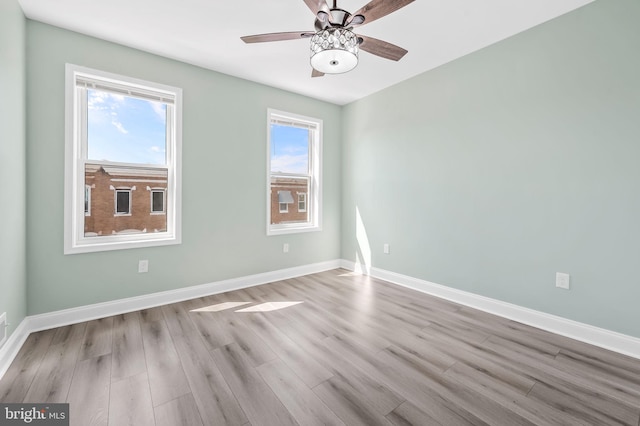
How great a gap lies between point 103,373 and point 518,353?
293 cm

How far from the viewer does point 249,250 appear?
363 centimetres

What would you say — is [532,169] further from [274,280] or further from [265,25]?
[274,280]

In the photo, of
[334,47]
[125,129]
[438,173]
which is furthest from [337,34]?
[125,129]

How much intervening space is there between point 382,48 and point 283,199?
251cm

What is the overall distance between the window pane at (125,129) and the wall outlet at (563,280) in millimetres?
4037

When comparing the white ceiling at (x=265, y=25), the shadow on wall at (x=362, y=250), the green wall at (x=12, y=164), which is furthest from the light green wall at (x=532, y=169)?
the green wall at (x=12, y=164)

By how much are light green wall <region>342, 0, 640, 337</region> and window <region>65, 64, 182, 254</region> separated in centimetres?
278

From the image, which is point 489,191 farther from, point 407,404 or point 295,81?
point 295,81

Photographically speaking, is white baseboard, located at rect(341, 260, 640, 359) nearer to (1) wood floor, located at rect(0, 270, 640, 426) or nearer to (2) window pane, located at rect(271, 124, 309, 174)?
(1) wood floor, located at rect(0, 270, 640, 426)

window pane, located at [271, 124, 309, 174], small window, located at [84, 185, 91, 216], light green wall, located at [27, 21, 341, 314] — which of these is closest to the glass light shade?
light green wall, located at [27, 21, 341, 314]

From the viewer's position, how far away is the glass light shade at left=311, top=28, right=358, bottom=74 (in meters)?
1.74

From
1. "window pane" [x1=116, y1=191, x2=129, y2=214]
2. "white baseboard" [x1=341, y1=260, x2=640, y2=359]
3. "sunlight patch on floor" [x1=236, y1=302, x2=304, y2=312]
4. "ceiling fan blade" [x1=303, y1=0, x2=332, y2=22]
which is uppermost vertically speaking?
"ceiling fan blade" [x1=303, y1=0, x2=332, y2=22]

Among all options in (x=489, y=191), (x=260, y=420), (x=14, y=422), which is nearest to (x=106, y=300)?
(x=14, y=422)

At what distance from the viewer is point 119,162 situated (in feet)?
9.16
